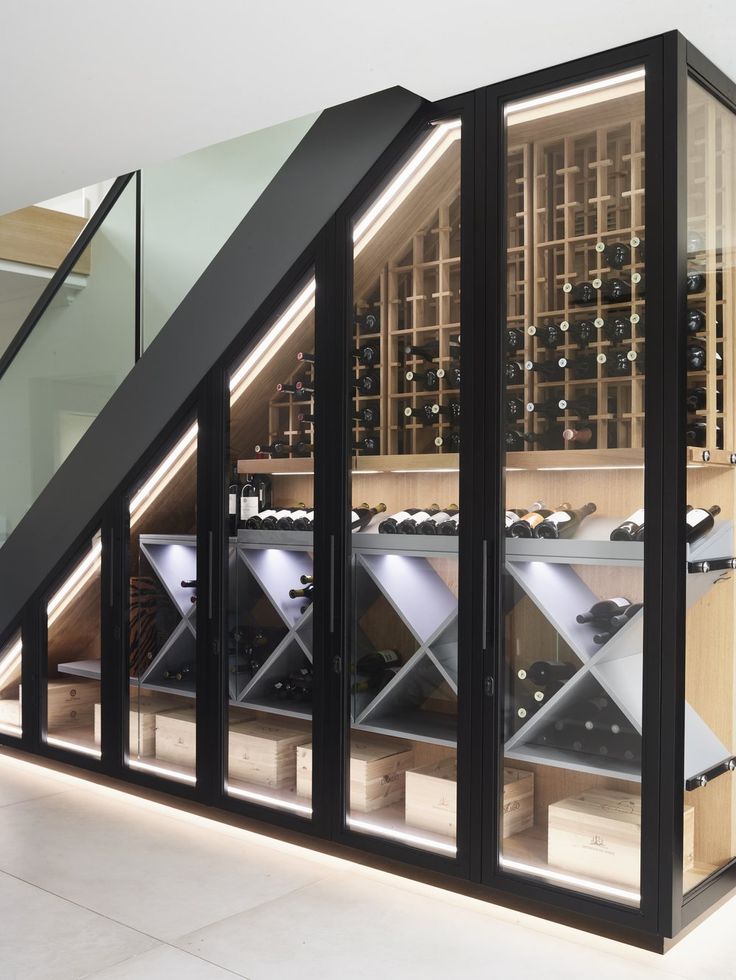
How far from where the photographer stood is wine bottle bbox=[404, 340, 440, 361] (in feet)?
11.1

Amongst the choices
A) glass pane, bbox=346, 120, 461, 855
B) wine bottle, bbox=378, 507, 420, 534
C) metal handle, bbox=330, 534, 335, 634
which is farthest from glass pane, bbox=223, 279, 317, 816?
wine bottle, bbox=378, 507, 420, 534

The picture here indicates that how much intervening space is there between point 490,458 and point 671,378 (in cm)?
65

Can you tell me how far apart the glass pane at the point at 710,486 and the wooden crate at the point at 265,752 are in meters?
1.52

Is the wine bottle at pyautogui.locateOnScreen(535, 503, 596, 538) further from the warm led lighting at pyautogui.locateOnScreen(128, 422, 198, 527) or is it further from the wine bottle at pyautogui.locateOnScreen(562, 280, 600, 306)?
the warm led lighting at pyautogui.locateOnScreen(128, 422, 198, 527)

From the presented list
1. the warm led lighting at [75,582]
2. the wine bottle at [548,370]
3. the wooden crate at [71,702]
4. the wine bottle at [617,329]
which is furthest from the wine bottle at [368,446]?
the wooden crate at [71,702]

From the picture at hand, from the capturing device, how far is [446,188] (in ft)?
11.0

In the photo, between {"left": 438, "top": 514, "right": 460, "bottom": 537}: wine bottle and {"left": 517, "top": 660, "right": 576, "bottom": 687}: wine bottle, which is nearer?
{"left": 517, "top": 660, "right": 576, "bottom": 687}: wine bottle

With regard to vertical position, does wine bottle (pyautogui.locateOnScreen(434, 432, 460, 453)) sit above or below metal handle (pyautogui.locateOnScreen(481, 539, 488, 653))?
above

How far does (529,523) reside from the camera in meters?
3.09

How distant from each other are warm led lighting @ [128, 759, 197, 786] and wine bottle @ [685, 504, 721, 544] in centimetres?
241

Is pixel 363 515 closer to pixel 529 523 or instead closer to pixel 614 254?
pixel 529 523

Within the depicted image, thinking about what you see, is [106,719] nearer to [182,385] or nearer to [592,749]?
[182,385]

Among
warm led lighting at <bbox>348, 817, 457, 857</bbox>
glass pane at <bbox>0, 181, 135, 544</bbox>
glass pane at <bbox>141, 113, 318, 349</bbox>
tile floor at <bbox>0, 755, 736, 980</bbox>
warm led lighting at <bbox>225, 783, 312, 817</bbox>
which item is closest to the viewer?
tile floor at <bbox>0, 755, 736, 980</bbox>

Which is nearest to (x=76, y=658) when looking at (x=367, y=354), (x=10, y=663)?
(x=10, y=663)
